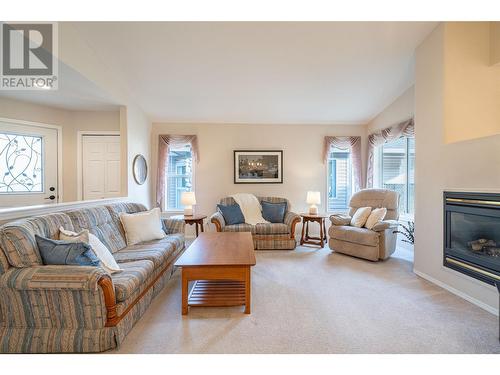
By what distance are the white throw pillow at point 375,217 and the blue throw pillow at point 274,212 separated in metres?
1.49

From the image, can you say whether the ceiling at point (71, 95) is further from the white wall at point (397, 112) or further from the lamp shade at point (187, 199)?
the white wall at point (397, 112)

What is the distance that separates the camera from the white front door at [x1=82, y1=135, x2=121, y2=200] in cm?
427

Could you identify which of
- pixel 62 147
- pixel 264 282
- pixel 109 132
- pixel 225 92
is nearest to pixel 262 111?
pixel 225 92

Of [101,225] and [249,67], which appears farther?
[249,67]

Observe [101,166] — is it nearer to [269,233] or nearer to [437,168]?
[269,233]

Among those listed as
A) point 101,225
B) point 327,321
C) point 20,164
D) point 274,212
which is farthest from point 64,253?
point 274,212

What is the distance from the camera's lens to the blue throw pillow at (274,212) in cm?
460

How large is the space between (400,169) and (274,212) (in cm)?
245

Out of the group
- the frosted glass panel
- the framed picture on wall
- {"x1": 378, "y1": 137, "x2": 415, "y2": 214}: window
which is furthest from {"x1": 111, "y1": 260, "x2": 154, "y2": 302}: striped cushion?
{"x1": 378, "y1": 137, "x2": 415, "y2": 214}: window

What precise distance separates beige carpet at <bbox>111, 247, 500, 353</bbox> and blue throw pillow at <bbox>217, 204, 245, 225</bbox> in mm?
1659

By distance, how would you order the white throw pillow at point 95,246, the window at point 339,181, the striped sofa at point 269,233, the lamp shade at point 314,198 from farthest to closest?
the window at point 339,181 < the lamp shade at point 314,198 < the striped sofa at point 269,233 < the white throw pillow at point 95,246

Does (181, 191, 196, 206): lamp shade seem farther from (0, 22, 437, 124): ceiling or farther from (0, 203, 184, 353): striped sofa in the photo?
(0, 203, 184, 353): striped sofa

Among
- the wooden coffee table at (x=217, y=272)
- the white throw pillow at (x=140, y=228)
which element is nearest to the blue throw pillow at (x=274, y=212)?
the wooden coffee table at (x=217, y=272)

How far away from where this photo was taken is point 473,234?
2.35 m
